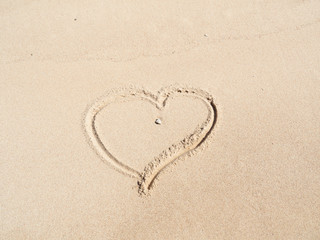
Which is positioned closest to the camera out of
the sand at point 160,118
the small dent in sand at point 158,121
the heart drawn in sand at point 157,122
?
the sand at point 160,118

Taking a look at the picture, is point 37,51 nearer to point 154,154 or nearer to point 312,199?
point 154,154

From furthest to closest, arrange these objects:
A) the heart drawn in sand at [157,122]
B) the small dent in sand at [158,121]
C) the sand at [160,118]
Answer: the small dent in sand at [158,121] < the heart drawn in sand at [157,122] < the sand at [160,118]

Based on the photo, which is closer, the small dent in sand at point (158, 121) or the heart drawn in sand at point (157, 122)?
the heart drawn in sand at point (157, 122)

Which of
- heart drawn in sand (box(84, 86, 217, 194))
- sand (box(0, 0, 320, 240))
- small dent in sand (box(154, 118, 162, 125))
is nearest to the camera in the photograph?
sand (box(0, 0, 320, 240))

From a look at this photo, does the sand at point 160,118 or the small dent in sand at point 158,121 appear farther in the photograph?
the small dent in sand at point 158,121

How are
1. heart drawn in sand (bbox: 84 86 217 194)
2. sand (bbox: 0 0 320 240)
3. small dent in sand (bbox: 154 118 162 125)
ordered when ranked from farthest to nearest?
small dent in sand (bbox: 154 118 162 125), heart drawn in sand (bbox: 84 86 217 194), sand (bbox: 0 0 320 240)
